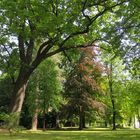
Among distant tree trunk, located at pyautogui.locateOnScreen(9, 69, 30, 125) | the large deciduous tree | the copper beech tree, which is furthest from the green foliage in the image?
distant tree trunk, located at pyautogui.locateOnScreen(9, 69, 30, 125)

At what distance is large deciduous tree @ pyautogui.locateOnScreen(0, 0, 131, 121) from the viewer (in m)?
22.2

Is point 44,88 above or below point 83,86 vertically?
below

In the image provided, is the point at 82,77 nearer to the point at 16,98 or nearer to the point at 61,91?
the point at 61,91

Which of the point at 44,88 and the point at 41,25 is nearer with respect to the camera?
the point at 41,25

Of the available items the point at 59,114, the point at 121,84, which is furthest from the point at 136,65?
the point at 121,84

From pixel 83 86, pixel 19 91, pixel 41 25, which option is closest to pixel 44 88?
pixel 83 86

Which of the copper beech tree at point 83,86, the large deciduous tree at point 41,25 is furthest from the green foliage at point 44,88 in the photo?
the large deciduous tree at point 41,25

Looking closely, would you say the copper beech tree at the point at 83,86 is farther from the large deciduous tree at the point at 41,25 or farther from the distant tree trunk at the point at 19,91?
the distant tree trunk at the point at 19,91

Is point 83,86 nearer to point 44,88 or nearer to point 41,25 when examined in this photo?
point 44,88

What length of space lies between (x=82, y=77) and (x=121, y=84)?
11677 millimetres

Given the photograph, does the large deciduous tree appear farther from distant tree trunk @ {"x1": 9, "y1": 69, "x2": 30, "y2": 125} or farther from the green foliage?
the green foliage

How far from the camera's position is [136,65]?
83.6ft

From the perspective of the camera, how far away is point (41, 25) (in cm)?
2197

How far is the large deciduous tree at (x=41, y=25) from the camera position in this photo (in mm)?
22219
